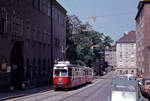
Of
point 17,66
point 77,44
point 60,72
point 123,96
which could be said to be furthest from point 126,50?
point 123,96

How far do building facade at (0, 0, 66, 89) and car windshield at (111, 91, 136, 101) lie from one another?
54.4ft

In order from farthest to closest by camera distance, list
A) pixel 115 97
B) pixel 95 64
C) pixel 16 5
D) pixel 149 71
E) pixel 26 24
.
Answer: pixel 95 64
pixel 149 71
pixel 26 24
pixel 16 5
pixel 115 97

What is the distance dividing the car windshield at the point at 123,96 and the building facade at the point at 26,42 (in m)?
16.6

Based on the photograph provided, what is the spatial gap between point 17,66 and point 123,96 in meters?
22.4

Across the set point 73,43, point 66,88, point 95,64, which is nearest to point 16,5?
point 66,88

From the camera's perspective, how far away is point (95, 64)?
100 meters

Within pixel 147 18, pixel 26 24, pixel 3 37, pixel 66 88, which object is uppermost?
pixel 147 18

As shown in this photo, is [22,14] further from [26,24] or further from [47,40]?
[47,40]

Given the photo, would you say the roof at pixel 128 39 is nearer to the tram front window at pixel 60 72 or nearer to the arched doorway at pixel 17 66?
the arched doorway at pixel 17 66

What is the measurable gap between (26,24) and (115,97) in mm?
24157

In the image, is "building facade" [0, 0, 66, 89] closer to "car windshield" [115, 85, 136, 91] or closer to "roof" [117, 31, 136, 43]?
"car windshield" [115, 85, 136, 91]

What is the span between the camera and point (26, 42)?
3712cm

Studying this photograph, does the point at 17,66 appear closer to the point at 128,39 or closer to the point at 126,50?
the point at 126,50

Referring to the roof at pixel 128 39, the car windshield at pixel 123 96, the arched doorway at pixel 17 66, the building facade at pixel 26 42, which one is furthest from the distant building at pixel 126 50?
the car windshield at pixel 123 96
